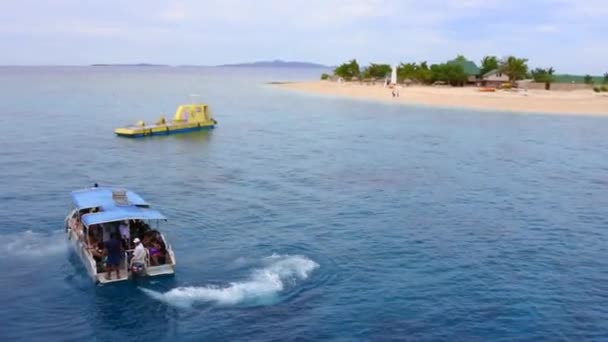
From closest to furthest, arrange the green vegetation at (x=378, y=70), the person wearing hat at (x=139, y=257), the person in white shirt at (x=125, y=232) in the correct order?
the person wearing hat at (x=139, y=257)
the person in white shirt at (x=125, y=232)
the green vegetation at (x=378, y=70)

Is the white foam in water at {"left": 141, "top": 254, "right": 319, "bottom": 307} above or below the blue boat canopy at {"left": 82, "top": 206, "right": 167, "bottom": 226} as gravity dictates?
below

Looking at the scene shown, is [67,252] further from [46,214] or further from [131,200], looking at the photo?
[46,214]

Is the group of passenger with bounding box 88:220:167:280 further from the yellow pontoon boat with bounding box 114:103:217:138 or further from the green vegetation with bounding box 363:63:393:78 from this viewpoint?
the green vegetation with bounding box 363:63:393:78

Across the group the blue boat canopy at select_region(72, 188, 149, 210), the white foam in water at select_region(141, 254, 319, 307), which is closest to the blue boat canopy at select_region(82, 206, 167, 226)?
the blue boat canopy at select_region(72, 188, 149, 210)

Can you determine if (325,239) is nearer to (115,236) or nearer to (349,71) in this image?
(115,236)

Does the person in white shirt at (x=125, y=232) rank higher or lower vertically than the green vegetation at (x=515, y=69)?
A: lower

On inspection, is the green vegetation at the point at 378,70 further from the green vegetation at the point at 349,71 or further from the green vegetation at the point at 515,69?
the green vegetation at the point at 515,69

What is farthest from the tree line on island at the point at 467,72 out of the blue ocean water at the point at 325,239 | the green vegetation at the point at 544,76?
the blue ocean water at the point at 325,239
